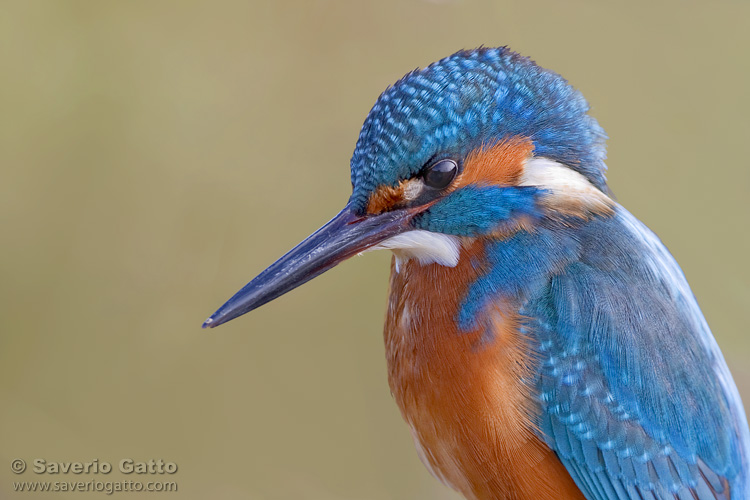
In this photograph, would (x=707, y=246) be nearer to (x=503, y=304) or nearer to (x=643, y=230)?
(x=643, y=230)

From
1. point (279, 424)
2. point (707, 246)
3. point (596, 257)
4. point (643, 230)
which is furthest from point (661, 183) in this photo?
point (279, 424)

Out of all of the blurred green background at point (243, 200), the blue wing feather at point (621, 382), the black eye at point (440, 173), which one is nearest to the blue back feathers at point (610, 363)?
the blue wing feather at point (621, 382)

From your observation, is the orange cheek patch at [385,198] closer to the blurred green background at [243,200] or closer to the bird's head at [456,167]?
the bird's head at [456,167]

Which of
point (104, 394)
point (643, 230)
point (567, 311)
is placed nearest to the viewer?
point (567, 311)

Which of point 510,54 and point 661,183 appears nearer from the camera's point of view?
point 510,54

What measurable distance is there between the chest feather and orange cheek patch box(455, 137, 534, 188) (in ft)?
0.36

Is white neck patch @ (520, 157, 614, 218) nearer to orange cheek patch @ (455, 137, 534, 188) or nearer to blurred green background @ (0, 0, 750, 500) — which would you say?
orange cheek patch @ (455, 137, 534, 188)

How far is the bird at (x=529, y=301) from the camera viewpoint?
1.03 m

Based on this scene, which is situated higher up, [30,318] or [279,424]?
[30,318]

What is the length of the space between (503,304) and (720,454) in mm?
408

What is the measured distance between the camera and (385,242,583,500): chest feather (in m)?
1.06

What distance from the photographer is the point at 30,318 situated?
6.59 feet

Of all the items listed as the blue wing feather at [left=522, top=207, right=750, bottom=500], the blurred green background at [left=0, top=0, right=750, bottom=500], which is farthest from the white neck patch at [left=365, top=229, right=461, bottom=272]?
the blurred green background at [left=0, top=0, right=750, bottom=500]

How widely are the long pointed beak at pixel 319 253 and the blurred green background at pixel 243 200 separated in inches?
36.8
